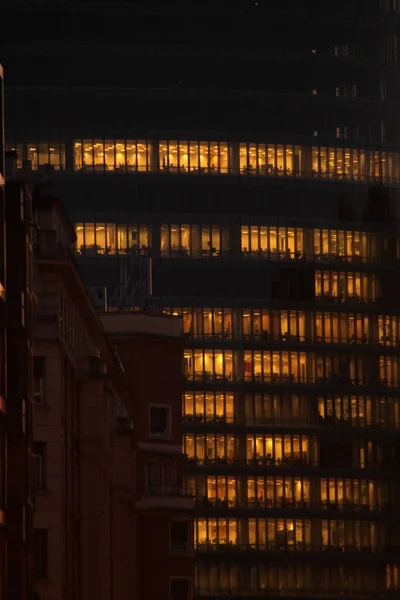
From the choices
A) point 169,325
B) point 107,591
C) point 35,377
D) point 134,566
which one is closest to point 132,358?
point 169,325

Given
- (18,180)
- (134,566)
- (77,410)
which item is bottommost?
(134,566)

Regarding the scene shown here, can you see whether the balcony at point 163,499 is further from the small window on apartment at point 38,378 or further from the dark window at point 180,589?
the small window on apartment at point 38,378

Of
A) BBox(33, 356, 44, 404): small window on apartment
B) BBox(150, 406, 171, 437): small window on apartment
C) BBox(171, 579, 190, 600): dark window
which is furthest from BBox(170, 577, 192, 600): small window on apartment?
BBox(33, 356, 44, 404): small window on apartment

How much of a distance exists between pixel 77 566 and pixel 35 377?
17070 mm

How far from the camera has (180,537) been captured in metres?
166

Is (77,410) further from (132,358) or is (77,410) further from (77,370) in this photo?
(132,358)

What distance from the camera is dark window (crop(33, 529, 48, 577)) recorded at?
320 feet

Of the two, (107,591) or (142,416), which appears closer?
(107,591)

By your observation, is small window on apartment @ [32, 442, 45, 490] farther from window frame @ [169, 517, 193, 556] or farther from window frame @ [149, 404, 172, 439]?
window frame @ [149, 404, 172, 439]

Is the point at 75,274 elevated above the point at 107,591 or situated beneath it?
elevated above

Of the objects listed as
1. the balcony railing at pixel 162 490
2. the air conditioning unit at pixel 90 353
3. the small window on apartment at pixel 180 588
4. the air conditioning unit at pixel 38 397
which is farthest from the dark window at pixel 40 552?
the small window on apartment at pixel 180 588

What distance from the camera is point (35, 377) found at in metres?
99.9

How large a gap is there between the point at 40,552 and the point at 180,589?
69.3 metres

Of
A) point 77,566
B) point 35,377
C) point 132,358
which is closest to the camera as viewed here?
point 35,377
